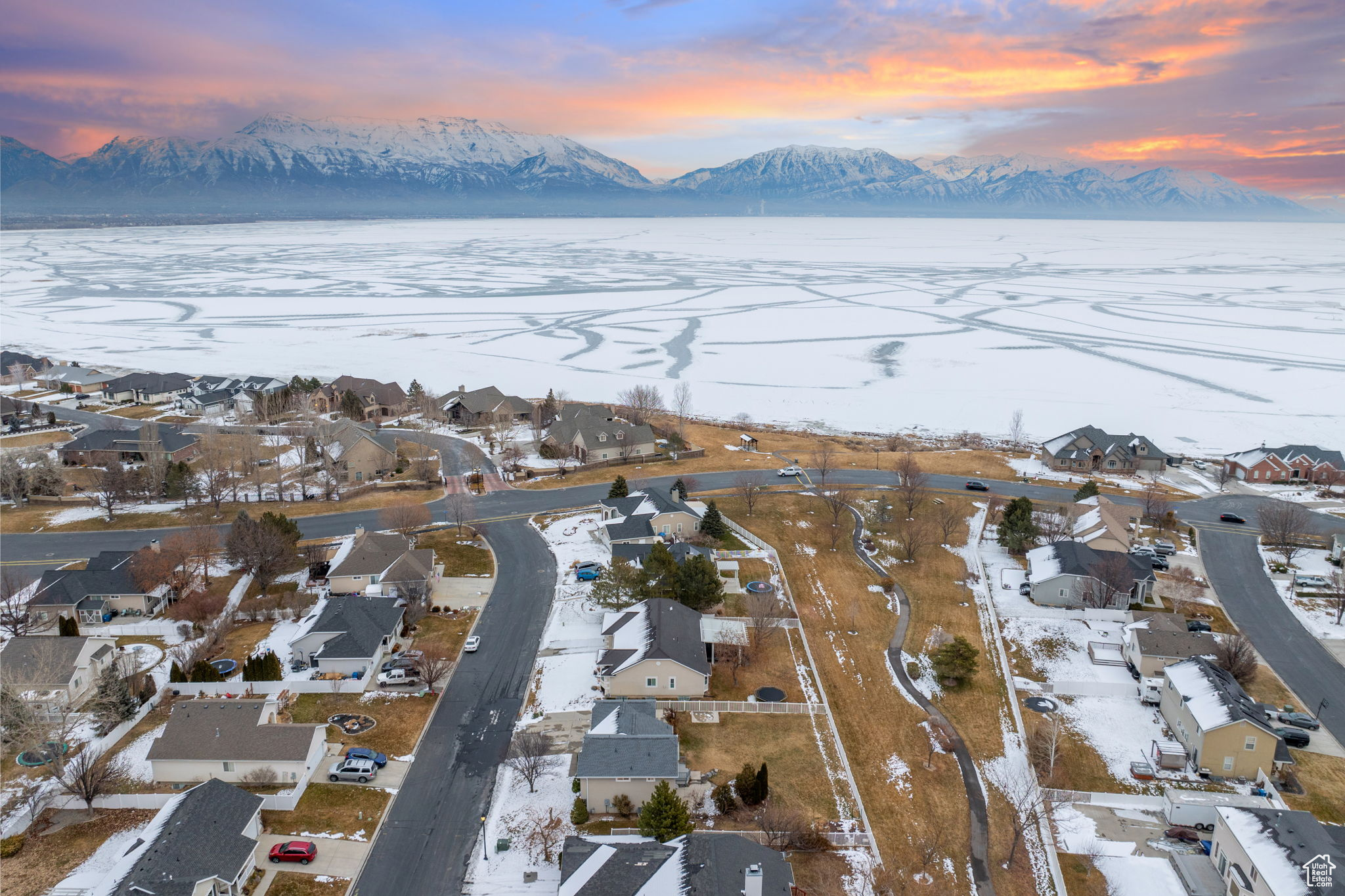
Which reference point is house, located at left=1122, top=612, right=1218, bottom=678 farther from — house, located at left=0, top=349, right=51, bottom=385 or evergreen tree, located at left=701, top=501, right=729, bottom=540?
house, located at left=0, top=349, right=51, bottom=385

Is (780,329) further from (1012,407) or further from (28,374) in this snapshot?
(28,374)

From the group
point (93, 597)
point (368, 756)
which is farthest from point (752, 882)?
point (93, 597)

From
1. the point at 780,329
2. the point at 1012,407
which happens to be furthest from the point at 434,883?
the point at 780,329

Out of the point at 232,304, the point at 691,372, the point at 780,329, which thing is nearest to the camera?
the point at 691,372

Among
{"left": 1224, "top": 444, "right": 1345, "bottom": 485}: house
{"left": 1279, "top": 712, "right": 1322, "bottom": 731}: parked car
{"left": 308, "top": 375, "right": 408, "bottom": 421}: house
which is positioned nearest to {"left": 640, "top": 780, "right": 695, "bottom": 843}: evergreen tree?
{"left": 1279, "top": 712, "right": 1322, "bottom": 731}: parked car

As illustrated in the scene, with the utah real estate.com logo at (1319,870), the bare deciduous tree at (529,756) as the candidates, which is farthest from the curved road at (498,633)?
the utah real estate.com logo at (1319,870)

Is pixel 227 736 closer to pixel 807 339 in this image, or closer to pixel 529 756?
pixel 529 756
